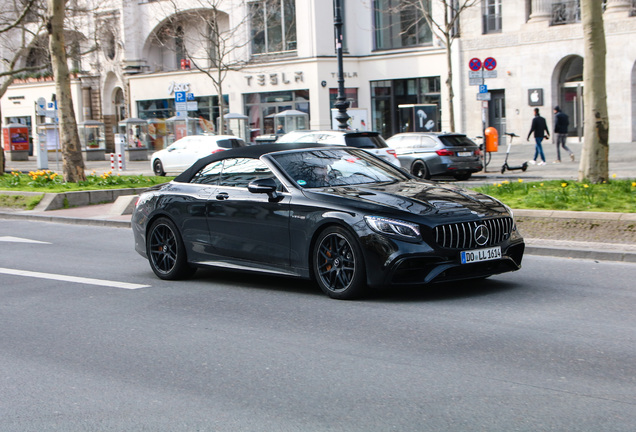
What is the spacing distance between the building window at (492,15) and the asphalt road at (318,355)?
32.9 meters

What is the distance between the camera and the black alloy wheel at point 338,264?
7774 mm

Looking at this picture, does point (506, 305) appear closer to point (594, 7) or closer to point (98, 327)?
point (98, 327)

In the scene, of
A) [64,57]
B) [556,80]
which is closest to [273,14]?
[556,80]

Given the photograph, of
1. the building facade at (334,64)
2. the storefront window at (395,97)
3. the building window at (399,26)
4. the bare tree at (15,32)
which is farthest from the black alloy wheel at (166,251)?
the storefront window at (395,97)

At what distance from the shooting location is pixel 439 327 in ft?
22.4

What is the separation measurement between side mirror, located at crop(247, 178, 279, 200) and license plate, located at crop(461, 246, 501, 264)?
1960 mm

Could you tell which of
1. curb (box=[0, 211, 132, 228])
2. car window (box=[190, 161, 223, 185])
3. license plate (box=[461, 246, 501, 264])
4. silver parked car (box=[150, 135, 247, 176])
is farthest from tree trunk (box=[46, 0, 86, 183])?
license plate (box=[461, 246, 501, 264])

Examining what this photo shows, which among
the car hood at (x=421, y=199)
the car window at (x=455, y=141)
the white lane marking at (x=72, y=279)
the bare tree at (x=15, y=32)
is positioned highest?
the bare tree at (x=15, y=32)

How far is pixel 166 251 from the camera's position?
981cm

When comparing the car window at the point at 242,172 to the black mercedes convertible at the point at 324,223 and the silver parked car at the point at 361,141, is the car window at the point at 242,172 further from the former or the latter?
the silver parked car at the point at 361,141

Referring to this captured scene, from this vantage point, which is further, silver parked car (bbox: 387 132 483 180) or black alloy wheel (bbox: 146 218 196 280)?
silver parked car (bbox: 387 132 483 180)

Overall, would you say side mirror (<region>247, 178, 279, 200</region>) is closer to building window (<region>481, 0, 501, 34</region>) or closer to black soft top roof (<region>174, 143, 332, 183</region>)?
black soft top roof (<region>174, 143, 332, 183</region>)

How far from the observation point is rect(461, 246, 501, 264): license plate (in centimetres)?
773

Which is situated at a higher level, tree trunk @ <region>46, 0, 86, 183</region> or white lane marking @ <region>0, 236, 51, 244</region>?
tree trunk @ <region>46, 0, 86, 183</region>
